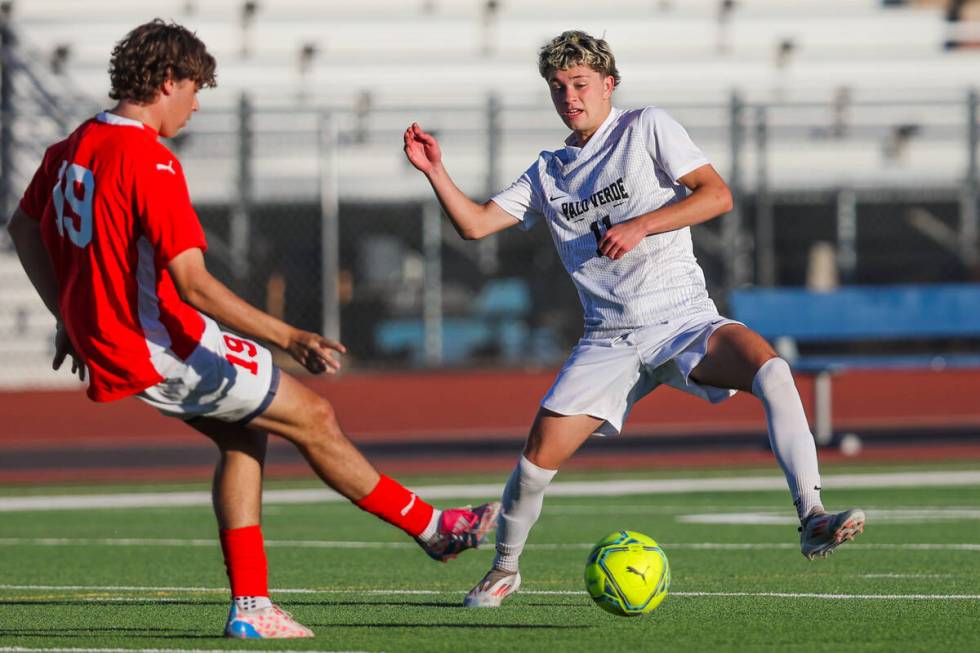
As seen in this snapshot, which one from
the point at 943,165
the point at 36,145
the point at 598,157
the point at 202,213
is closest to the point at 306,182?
the point at 202,213

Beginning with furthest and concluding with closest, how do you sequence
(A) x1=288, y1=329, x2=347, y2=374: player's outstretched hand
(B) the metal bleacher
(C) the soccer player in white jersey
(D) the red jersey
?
(B) the metal bleacher → (C) the soccer player in white jersey → (D) the red jersey → (A) x1=288, y1=329, x2=347, y2=374: player's outstretched hand

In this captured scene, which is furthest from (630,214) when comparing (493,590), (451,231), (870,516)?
(451,231)

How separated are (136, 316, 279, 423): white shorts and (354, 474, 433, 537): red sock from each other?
63 centimetres

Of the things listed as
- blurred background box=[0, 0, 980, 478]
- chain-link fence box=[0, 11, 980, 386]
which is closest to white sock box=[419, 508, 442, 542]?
blurred background box=[0, 0, 980, 478]

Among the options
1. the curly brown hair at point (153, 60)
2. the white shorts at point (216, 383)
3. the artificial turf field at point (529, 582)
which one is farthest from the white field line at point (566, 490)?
the curly brown hair at point (153, 60)

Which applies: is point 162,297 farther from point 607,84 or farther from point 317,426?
point 607,84

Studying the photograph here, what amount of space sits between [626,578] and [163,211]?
6.92 ft

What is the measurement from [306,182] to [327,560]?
11271mm

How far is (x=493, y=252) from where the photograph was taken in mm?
20578

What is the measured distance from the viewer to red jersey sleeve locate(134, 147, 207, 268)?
17.8 feet

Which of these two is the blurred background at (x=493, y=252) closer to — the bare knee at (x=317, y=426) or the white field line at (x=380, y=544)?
the white field line at (x=380, y=544)

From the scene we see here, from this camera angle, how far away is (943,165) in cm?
2364

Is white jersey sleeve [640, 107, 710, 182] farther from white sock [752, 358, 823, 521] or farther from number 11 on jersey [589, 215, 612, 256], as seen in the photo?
white sock [752, 358, 823, 521]

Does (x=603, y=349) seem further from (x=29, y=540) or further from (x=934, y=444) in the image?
(x=934, y=444)
